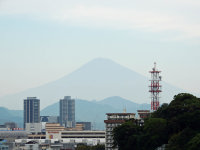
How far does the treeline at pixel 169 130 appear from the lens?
329 ft

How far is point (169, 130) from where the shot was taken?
363 ft

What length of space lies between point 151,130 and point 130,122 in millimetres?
10733

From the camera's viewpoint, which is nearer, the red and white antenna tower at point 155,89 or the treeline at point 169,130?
the treeline at point 169,130

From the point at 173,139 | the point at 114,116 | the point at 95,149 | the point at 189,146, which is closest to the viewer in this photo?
the point at 189,146

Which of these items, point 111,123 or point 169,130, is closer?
point 169,130

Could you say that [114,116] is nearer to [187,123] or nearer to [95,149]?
[95,149]

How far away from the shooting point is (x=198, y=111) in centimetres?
10488

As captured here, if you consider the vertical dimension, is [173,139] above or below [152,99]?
below

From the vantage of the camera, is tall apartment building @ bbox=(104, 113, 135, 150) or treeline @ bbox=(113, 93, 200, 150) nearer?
treeline @ bbox=(113, 93, 200, 150)

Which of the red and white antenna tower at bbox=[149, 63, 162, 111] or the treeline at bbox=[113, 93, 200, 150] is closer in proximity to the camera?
the treeline at bbox=[113, 93, 200, 150]

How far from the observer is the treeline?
10041cm

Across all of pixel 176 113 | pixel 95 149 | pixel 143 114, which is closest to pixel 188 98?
pixel 176 113

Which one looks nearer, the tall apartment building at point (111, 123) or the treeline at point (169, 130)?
the treeline at point (169, 130)

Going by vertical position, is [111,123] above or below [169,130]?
above
